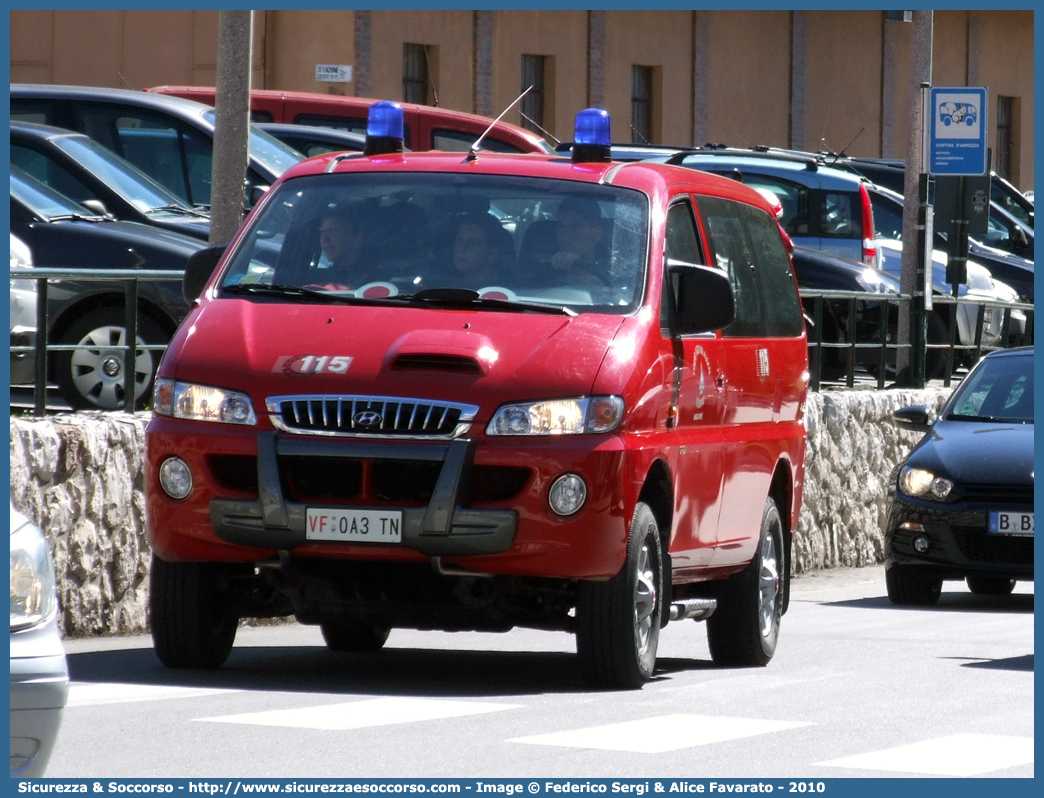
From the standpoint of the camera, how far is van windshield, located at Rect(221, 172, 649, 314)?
894cm

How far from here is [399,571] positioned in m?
8.62

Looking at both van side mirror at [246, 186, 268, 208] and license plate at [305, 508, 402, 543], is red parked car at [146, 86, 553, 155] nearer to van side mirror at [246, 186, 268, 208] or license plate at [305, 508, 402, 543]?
van side mirror at [246, 186, 268, 208]

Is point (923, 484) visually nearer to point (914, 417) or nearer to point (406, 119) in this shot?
point (914, 417)

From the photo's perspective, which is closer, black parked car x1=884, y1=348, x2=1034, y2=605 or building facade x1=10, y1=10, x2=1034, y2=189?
black parked car x1=884, y1=348, x2=1034, y2=605

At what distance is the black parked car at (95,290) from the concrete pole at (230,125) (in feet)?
1.72

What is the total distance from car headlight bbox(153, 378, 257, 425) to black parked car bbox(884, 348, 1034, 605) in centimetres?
678

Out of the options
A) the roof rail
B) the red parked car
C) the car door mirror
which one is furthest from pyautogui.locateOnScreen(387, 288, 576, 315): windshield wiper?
the roof rail

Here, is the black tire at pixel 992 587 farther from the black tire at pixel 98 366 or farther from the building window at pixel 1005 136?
the building window at pixel 1005 136

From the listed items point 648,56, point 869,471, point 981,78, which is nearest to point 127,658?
point 869,471

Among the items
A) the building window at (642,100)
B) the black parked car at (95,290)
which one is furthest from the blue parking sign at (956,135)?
the building window at (642,100)

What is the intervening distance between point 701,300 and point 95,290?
11.1 feet

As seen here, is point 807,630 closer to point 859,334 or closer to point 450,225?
point 450,225

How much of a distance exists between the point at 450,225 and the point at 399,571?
138cm

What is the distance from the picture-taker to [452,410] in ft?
27.2
